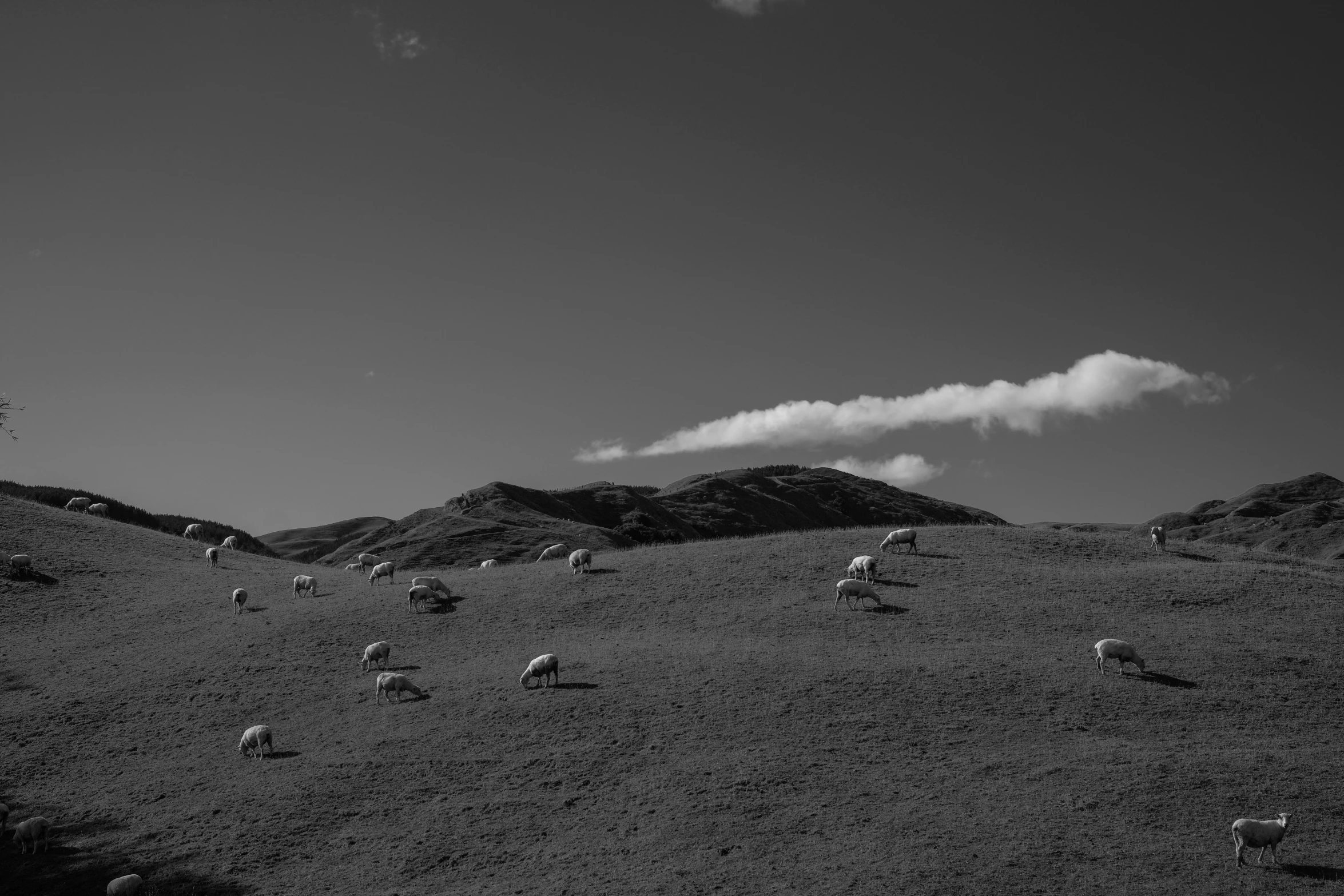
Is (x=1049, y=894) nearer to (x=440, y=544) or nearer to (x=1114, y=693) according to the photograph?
(x=1114, y=693)

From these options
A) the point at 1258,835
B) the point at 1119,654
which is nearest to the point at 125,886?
the point at 1258,835

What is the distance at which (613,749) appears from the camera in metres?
28.4

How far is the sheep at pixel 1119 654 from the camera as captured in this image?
3281 centimetres

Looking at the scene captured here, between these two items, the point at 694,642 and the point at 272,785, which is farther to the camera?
the point at 694,642

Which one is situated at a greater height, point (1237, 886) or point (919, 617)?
point (919, 617)

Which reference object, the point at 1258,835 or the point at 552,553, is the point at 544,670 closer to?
the point at 1258,835

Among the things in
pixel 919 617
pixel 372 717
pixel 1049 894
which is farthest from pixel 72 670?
pixel 1049 894

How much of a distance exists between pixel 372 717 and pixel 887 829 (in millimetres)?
17370

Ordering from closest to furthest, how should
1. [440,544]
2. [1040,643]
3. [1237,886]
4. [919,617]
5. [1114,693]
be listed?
[1237,886] < [1114,693] < [1040,643] < [919,617] < [440,544]

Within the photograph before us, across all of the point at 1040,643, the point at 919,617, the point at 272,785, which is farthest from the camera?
the point at 919,617

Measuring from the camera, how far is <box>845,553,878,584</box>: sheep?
43.9m

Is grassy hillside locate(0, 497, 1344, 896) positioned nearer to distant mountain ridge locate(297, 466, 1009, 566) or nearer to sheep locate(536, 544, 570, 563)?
sheep locate(536, 544, 570, 563)

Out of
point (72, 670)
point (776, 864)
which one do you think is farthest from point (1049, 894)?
point (72, 670)

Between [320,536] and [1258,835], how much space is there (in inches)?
6459
